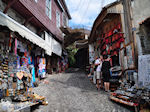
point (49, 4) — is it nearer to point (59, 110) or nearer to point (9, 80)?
point (9, 80)

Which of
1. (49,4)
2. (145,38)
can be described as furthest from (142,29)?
(49,4)

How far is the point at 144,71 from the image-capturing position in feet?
15.9

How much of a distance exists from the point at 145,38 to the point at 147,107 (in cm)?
432

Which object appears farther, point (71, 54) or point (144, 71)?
point (71, 54)

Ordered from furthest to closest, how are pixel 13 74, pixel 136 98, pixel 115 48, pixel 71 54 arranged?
pixel 71 54
pixel 115 48
pixel 13 74
pixel 136 98

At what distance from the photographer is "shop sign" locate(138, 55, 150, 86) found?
15.3 ft

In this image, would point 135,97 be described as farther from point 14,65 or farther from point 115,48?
point 14,65

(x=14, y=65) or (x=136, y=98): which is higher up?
(x=14, y=65)

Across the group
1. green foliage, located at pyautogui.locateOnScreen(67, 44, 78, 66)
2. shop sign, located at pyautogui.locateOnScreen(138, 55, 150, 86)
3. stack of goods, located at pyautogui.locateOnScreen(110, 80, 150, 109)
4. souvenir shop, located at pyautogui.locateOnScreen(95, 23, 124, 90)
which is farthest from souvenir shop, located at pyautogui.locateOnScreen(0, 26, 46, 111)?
green foliage, located at pyautogui.locateOnScreen(67, 44, 78, 66)

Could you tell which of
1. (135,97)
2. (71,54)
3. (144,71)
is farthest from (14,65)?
(71,54)

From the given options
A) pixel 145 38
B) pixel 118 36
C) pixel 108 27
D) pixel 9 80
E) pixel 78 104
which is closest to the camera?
pixel 78 104

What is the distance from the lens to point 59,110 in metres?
4.20

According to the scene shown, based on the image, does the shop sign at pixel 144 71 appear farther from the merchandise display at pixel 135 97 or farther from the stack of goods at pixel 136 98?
the stack of goods at pixel 136 98

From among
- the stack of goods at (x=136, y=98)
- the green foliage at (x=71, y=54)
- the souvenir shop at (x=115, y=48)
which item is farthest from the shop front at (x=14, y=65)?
the green foliage at (x=71, y=54)
